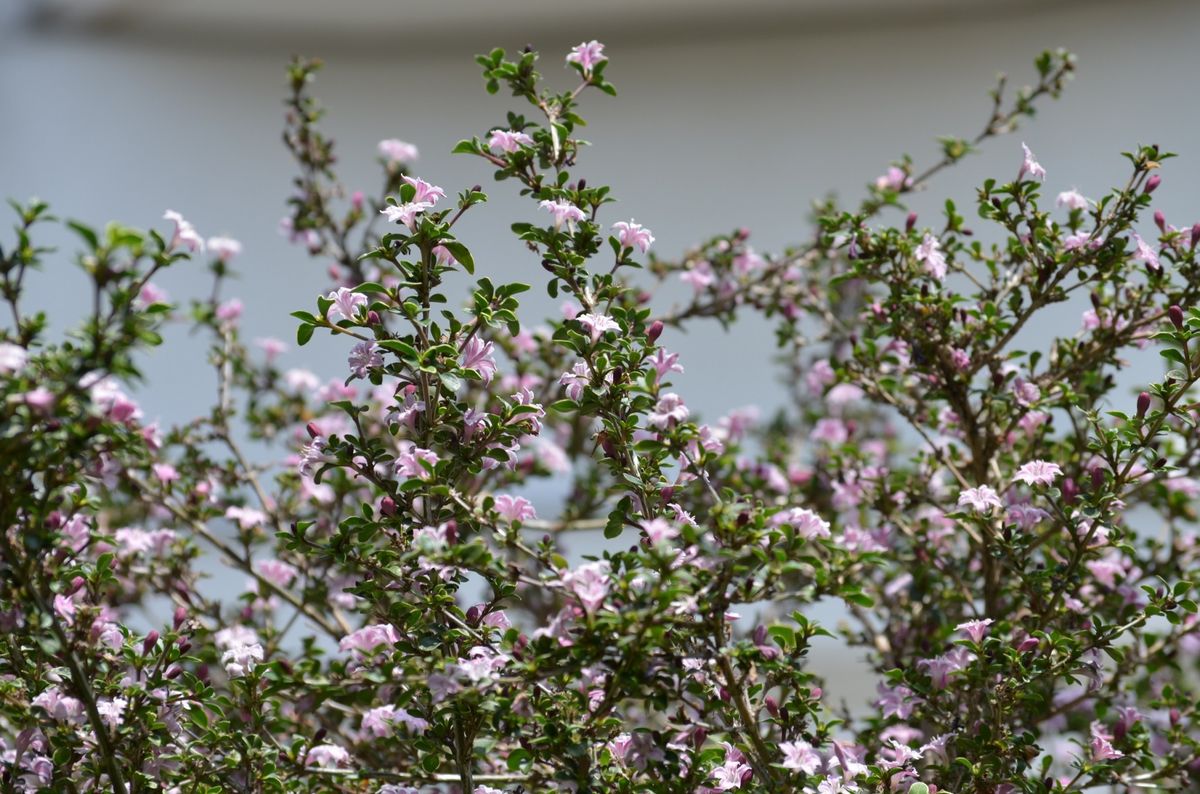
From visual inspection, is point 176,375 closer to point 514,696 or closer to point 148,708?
point 148,708

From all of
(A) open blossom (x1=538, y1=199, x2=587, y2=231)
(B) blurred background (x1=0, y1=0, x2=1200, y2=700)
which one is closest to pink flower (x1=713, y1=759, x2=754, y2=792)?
(A) open blossom (x1=538, y1=199, x2=587, y2=231)

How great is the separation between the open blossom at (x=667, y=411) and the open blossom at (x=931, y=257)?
69 centimetres

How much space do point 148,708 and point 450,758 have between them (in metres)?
0.43

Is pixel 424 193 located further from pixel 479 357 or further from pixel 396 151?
pixel 396 151

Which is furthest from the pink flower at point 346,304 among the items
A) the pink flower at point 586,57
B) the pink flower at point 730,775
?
the pink flower at point 730,775

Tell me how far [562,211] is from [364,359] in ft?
1.17

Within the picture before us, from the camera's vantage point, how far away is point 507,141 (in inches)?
62.7

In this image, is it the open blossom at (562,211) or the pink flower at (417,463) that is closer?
the pink flower at (417,463)

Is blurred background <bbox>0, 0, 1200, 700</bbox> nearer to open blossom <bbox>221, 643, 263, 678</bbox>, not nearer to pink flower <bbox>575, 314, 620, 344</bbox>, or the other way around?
open blossom <bbox>221, 643, 263, 678</bbox>

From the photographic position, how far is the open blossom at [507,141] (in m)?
1.59

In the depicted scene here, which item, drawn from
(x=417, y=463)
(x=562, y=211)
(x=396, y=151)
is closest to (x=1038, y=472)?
(x=562, y=211)

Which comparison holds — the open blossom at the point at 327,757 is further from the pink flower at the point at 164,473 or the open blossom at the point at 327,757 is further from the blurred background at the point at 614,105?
the blurred background at the point at 614,105

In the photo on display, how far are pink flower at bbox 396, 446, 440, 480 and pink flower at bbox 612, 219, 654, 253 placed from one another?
462mm

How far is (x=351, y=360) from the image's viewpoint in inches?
56.4
